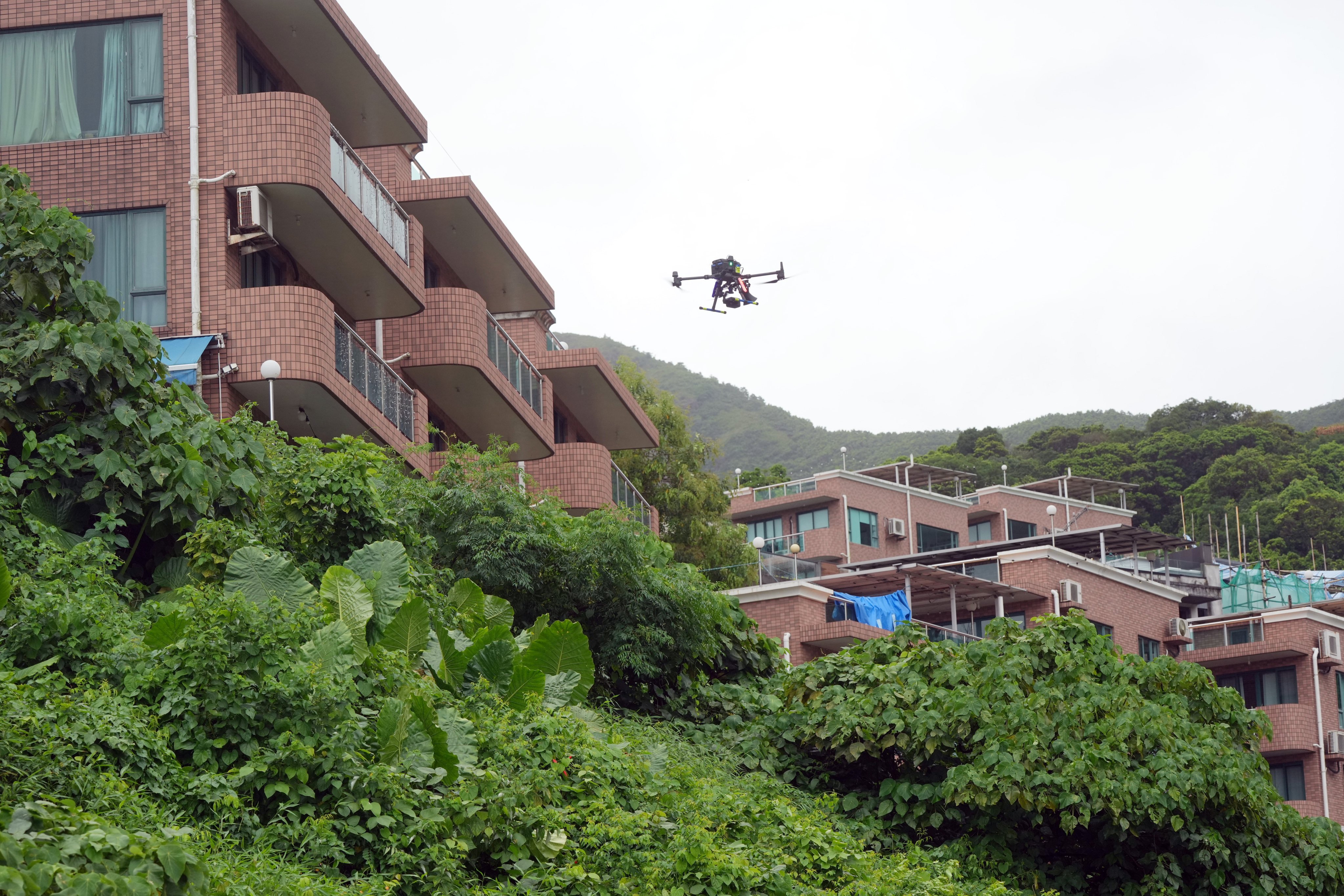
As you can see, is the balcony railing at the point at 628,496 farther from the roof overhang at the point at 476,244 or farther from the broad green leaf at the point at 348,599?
the broad green leaf at the point at 348,599

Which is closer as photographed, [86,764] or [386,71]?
[86,764]

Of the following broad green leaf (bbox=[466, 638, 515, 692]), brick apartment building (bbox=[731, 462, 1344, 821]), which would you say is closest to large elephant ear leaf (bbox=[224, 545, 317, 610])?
broad green leaf (bbox=[466, 638, 515, 692])

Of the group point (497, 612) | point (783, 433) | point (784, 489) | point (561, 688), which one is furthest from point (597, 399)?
point (783, 433)

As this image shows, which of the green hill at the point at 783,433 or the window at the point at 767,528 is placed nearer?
the window at the point at 767,528

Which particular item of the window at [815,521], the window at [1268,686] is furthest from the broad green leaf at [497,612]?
the window at [815,521]

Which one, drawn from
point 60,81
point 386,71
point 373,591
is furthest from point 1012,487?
point 373,591

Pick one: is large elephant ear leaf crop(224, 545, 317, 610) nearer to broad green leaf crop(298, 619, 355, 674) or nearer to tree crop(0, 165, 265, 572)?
broad green leaf crop(298, 619, 355, 674)

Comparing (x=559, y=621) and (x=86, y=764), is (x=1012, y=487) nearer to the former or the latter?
(x=559, y=621)
